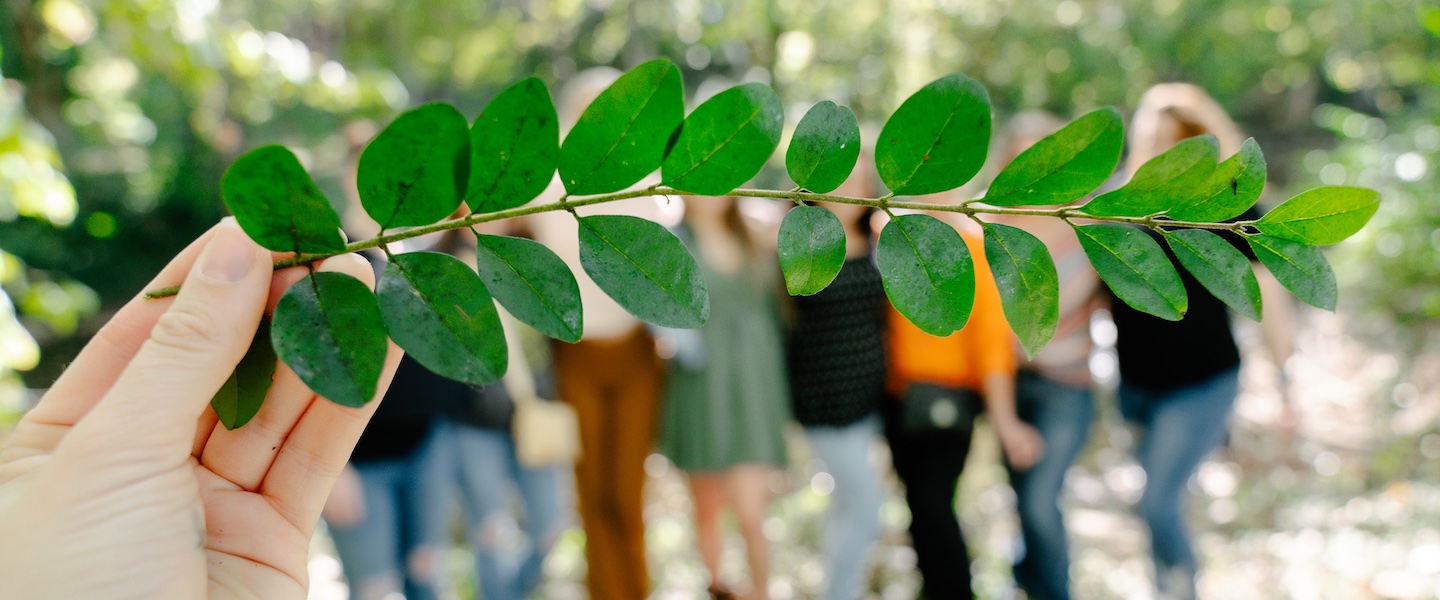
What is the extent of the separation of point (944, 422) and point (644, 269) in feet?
7.37

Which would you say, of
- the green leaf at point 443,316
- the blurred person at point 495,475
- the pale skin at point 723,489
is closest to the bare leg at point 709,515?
the pale skin at point 723,489

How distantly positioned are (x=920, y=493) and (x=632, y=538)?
3.39 ft

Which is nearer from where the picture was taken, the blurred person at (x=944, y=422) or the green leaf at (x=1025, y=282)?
the green leaf at (x=1025, y=282)

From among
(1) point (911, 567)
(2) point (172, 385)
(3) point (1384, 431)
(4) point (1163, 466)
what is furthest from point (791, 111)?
(2) point (172, 385)

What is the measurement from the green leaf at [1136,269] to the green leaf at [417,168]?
1.31 ft

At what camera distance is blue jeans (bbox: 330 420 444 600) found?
2350mm

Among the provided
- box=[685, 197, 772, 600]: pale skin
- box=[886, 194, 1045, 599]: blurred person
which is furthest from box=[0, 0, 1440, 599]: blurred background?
box=[886, 194, 1045, 599]: blurred person

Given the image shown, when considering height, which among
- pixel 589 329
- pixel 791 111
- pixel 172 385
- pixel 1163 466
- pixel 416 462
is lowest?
pixel 416 462

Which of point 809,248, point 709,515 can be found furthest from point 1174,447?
point 809,248

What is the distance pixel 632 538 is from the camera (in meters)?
2.79

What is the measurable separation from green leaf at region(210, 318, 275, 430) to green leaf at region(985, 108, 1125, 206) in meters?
0.54

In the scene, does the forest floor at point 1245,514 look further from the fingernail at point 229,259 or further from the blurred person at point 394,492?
the fingernail at point 229,259

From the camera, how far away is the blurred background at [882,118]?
2516mm

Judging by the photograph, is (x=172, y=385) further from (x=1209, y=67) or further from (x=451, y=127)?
(x=1209, y=67)
